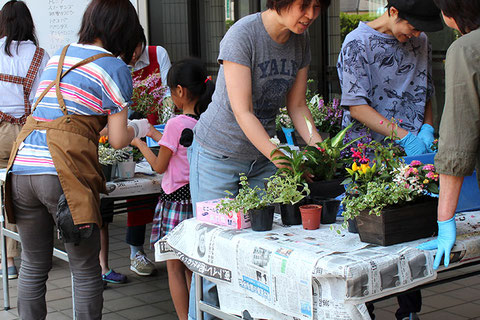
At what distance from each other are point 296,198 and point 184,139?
3.39 feet

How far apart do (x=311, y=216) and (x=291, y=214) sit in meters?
0.10

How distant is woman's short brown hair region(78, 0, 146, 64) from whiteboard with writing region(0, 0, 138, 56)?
437cm

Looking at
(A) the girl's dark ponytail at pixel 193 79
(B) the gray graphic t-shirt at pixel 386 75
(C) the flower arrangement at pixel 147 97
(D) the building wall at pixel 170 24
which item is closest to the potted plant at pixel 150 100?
(C) the flower arrangement at pixel 147 97

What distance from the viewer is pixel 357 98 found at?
2867mm

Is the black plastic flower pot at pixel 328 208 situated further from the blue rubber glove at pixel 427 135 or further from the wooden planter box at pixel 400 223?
the blue rubber glove at pixel 427 135

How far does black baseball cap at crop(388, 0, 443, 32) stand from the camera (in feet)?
9.00

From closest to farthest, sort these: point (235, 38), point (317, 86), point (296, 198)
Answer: point (296, 198), point (235, 38), point (317, 86)

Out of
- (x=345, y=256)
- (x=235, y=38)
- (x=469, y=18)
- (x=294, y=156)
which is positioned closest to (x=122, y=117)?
(x=235, y=38)

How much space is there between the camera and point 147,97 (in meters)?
3.89

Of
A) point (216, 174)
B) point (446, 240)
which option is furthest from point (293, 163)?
point (446, 240)

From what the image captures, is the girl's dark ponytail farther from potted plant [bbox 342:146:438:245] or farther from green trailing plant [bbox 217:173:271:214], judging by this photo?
potted plant [bbox 342:146:438:245]

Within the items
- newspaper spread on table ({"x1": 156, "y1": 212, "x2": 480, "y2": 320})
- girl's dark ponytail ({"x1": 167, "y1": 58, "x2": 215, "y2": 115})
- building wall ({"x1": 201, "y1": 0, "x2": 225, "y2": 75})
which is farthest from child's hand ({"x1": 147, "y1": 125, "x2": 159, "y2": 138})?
building wall ({"x1": 201, "y1": 0, "x2": 225, "y2": 75})

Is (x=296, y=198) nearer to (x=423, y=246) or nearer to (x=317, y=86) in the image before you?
(x=423, y=246)

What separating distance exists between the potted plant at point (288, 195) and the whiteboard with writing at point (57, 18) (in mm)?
5207
